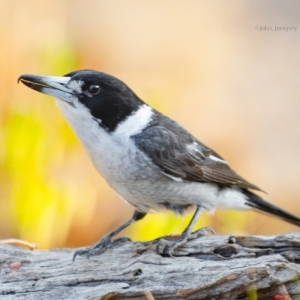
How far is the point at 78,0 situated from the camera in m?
6.27

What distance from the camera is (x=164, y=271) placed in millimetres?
2797

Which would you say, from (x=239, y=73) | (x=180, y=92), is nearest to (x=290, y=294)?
(x=180, y=92)

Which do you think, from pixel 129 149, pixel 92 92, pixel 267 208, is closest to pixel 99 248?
pixel 129 149

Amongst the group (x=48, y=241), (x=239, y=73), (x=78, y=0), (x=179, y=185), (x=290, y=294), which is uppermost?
(x=78, y=0)

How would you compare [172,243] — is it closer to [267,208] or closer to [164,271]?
[164,271]

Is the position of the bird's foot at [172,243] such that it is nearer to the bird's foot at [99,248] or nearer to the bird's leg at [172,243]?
the bird's leg at [172,243]

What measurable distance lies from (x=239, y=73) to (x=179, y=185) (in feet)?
10.5

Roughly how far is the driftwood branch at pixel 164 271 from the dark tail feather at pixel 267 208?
0.60 meters

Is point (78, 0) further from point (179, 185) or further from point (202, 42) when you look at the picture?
point (179, 185)

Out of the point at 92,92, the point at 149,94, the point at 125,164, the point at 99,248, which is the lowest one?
the point at 99,248

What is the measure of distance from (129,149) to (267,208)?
872mm

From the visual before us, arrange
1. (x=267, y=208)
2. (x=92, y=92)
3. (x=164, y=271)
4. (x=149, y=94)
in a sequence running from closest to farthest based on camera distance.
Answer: (x=164, y=271) → (x=92, y=92) → (x=267, y=208) → (x=149, y=94)

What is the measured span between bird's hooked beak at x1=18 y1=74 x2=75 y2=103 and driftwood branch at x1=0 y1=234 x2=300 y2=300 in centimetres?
72

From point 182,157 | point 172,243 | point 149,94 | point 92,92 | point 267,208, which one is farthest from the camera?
point 149,94
